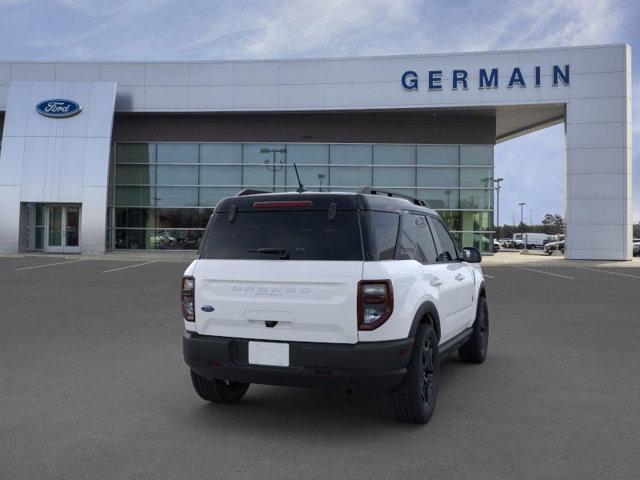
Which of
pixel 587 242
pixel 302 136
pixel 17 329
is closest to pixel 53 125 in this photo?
pixel 302 136

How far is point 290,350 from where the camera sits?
164 inches

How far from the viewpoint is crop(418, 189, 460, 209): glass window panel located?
29.3 metres

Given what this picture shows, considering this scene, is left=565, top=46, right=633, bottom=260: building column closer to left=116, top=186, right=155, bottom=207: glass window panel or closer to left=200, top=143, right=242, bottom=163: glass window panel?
left=200, top=143, right=242, bottom=163: glass window panel

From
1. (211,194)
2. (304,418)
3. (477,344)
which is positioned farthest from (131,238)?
(304,418)

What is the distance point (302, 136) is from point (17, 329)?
22.5m

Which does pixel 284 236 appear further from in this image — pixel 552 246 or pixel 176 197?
pixel 552 246

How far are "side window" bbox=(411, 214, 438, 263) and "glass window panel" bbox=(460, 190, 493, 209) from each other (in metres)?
24.6

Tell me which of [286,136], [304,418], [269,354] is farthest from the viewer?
[286,136]

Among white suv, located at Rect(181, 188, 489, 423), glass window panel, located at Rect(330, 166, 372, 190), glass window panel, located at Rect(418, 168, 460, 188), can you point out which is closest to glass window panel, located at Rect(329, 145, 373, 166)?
glass window panel, located at Rect(330, 166, 372, 190)

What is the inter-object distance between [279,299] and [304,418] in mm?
1097

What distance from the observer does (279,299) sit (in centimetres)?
422

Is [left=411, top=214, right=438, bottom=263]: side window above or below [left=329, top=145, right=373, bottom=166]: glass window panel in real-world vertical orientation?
below

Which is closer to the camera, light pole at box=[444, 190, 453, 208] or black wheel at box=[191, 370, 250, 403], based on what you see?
black wheel at box=[191, 370, 250, 403]

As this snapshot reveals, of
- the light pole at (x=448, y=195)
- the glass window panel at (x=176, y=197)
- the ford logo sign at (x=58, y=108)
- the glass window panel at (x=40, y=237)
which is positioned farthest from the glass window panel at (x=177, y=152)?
the light pole at (x=448, y=195)
